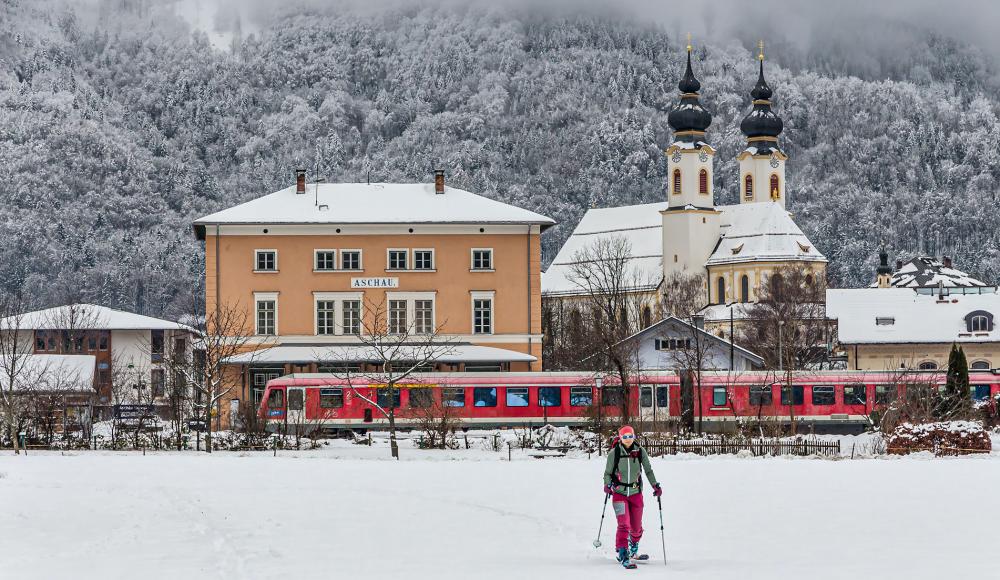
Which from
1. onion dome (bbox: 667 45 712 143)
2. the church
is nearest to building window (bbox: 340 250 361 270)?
the church

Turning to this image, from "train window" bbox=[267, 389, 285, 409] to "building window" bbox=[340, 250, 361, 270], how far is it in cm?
1308

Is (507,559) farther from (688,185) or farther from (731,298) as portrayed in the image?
(688,185)

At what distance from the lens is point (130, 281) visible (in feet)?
619

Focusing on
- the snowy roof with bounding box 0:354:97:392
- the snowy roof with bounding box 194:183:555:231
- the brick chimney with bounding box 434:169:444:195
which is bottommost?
the snowy roof with bounding box 0:354:97:392

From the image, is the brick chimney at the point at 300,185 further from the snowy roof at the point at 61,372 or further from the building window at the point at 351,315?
the snowy roof at the point at 61,372

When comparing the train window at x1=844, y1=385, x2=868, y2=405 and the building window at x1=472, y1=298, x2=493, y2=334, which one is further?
the building window at x1=472, y1=298, x2=493, y2=334

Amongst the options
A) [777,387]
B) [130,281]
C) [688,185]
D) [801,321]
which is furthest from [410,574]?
[130,281]

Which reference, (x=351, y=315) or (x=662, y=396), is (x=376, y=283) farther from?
(x=662, y=396)

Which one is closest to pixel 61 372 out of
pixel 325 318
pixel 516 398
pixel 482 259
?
pixel 325 318

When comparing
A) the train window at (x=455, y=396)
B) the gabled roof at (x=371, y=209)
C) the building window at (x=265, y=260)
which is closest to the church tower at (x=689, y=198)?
the gabled roof at (x=371, y=209)

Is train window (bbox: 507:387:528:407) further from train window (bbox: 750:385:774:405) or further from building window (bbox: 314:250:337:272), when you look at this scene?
building window (bbox: 314:250:337:272)

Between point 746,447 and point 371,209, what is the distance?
28.8 m

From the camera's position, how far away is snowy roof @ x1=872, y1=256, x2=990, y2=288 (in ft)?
437

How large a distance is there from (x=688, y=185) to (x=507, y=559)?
10376cm
